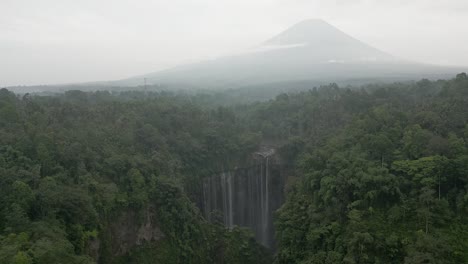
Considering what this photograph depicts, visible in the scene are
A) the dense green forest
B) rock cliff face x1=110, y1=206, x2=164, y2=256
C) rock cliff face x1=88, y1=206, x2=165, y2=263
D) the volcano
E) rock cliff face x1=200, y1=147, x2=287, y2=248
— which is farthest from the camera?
the volcano

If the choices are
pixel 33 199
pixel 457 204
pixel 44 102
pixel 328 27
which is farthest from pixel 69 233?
pixel 328 27

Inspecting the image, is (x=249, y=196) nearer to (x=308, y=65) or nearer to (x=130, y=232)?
(x=130, y=232)

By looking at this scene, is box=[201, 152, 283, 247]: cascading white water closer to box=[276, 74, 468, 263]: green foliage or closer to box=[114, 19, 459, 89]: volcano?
box=[276, 74, 468, 263]: green foliage

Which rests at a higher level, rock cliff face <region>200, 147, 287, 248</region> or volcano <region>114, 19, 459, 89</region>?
volcano <region>114, 19, 459, 89</region>

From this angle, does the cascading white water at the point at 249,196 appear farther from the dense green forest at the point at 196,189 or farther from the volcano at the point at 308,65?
the volcano at the point at 308,65

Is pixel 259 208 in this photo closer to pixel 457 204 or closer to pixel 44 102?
pixel 457 204

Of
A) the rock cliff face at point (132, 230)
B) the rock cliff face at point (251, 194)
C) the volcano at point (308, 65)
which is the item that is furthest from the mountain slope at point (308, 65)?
the rock cliff face at point (132, 230)

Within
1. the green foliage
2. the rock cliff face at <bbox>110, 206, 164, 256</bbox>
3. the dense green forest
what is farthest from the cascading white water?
the rock cliff face at <bbox>110, 206, 164, 256</bbox>
